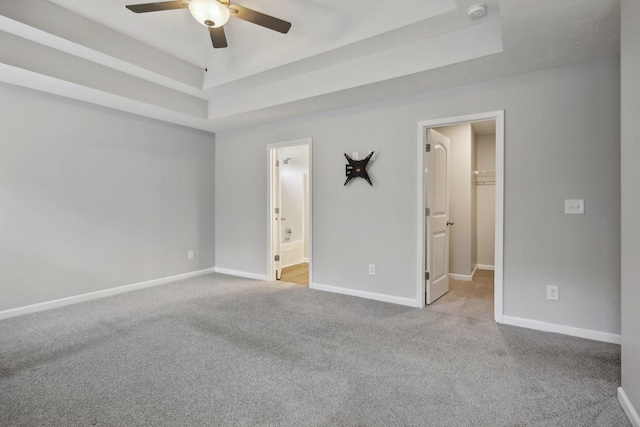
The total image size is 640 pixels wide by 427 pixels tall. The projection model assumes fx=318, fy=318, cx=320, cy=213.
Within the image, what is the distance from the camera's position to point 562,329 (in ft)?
9.23

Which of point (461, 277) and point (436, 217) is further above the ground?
point (436, 217)

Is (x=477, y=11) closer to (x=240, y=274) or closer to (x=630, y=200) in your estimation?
(x=630, y=200)

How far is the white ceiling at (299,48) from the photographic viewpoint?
95.7 inches

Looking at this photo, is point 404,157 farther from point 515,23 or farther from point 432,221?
point 515,23

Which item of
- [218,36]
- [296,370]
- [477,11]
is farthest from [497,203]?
[218,36]

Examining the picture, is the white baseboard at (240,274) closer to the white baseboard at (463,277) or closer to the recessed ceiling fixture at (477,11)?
the white baseboard at (463,277)

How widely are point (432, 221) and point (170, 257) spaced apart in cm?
374

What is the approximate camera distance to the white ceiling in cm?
243

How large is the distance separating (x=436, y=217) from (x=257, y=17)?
2.76 metres

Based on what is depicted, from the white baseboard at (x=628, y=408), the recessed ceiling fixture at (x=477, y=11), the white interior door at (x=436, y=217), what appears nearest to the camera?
the white baseboard at (x=628, y=408)

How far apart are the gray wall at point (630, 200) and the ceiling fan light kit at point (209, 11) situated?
239 centimetres

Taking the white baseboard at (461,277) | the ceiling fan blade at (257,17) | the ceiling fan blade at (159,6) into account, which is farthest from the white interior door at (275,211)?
the white baseboard at (461,277)

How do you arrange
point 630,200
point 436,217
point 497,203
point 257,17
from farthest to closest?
point 436,217
point 497,203
point 257,17
point 630,200

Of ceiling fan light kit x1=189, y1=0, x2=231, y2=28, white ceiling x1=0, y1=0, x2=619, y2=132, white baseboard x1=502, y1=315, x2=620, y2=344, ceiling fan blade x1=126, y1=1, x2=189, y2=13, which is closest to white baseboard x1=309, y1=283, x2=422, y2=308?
white baseboard x1=502, y1=315, x2=620, y2=344
